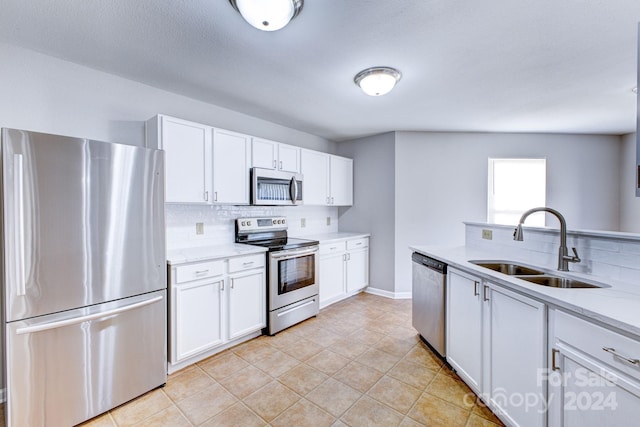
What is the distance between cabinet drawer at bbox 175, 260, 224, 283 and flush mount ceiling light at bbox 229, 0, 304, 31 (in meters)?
1.82

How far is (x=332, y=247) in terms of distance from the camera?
3.77 meters

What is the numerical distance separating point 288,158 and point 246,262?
1442 millimetres

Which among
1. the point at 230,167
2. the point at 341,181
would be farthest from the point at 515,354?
the point at 341,181

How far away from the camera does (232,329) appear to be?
8.55 ft

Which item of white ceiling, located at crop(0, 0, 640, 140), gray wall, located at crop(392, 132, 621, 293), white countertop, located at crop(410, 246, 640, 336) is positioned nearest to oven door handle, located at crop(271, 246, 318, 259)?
gray wall, located at crop(392, 132, 621, 293)

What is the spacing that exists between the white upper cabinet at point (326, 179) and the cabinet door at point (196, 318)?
1.80 m

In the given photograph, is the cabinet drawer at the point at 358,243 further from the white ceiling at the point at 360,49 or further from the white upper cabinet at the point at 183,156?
the white upper cabinet at the point at 183,156

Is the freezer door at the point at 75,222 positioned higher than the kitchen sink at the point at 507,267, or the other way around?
the freezer door at the point at 75,222

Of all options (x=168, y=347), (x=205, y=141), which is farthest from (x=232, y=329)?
(x=205, y=141)

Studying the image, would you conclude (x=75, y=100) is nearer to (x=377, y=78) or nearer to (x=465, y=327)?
(x=377, y=78)

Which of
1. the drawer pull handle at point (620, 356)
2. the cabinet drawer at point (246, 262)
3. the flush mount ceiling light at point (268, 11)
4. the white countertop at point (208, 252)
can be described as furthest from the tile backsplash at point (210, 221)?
the drawer pull handle at point (620, 356)

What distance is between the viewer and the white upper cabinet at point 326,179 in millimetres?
3830

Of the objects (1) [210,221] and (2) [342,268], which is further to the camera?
(2) [342,268]

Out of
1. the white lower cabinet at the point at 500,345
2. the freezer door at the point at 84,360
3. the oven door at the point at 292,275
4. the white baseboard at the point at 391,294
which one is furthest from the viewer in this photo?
the white baseboard at the point at 391,294
